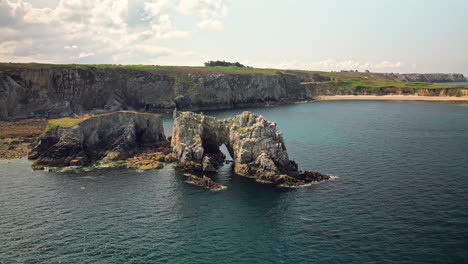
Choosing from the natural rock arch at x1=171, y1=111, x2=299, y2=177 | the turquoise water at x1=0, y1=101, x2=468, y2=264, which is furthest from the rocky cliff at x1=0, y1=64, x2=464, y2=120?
the natural rock arch at x1=171, y1=111, x2=299, y2=177

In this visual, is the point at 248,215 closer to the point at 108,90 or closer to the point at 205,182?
the point at 205,182

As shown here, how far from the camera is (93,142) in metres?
79.8

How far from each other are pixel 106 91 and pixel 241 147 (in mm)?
110680

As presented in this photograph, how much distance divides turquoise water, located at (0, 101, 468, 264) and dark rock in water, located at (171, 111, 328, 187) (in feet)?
11.4

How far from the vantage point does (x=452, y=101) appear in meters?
178

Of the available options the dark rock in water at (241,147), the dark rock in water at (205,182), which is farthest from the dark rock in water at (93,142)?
the dark rock in water at (205,182)

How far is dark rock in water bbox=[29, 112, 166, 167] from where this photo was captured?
75.3 m

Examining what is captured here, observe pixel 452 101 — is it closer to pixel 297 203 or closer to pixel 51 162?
pixel 297 203

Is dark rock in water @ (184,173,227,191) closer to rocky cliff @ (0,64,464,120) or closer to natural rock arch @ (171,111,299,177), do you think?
natural rock arch @ (171,111,299,177)

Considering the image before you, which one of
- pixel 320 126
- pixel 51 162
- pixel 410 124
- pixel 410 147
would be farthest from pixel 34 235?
pixel 410 124

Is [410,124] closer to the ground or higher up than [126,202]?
higher up

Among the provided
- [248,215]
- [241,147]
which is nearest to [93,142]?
[241,147]

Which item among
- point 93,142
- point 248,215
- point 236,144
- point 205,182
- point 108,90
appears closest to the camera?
point 248,215

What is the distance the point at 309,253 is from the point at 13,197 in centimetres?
4743
